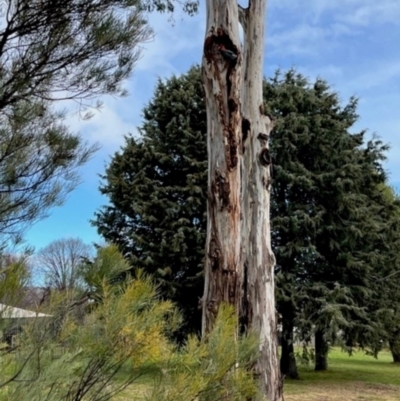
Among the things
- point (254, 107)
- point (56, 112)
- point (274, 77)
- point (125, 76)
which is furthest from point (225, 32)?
point (274, 77)

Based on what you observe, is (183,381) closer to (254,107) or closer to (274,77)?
(254,107)

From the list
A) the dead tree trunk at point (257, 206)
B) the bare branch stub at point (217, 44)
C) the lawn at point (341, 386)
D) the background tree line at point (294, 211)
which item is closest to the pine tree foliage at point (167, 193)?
the background tree line at point (294, 211)

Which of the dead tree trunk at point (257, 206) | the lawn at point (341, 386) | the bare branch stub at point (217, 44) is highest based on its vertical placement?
the bare branch stub at point (217, 44)

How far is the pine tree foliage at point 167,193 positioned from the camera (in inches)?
341

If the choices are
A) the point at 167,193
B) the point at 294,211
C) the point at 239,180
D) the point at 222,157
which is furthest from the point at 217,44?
the point at 294,211

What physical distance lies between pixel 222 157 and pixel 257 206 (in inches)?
27.2

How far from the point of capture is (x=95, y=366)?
3.98 ft

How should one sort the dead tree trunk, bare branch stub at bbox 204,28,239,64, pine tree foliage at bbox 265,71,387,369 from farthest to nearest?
pine tree foliage at bbox 265,71,387,369 < the dead tree trunk < bare branch stub at bbox 204,28,239,64

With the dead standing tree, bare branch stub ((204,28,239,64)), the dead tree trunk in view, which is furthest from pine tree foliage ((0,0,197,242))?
bare branch stub ((204,28,239,64))

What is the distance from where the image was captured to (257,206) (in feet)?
12.7

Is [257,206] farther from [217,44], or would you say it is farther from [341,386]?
[341,386]

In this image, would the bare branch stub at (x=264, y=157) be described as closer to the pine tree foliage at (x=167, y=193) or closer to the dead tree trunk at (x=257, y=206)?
the dead tree trunk at (x=257, y=206)

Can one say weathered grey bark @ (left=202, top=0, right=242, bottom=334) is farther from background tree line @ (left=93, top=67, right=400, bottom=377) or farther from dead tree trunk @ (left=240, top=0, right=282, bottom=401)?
background tree line @ (left=93, top=67, right=400, bottom=377)

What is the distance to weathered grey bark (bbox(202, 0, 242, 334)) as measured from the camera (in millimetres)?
3195
